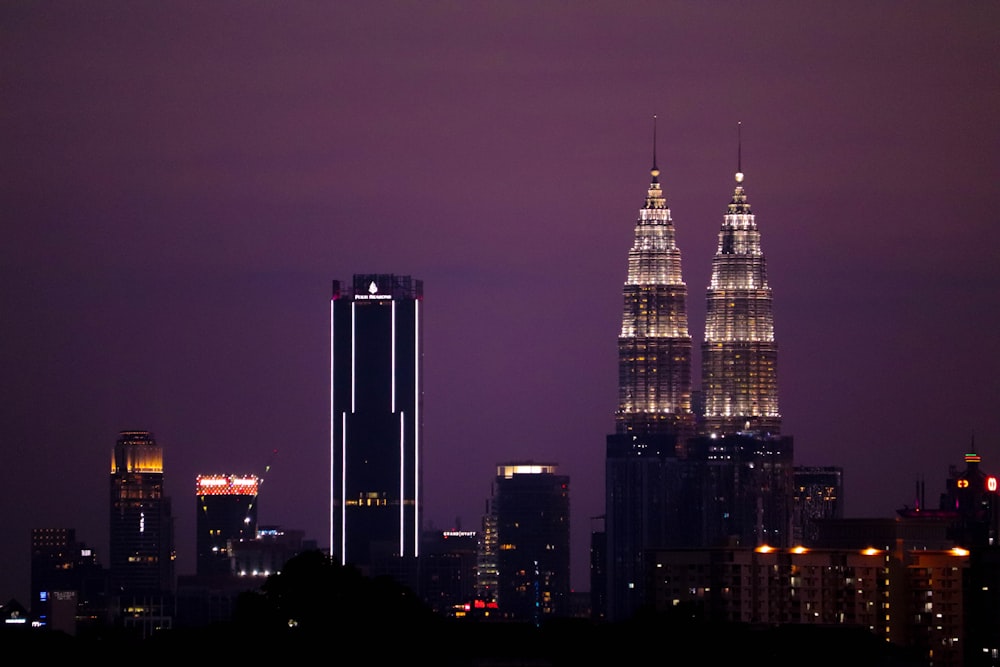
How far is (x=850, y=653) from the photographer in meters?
139

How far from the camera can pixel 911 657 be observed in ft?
504

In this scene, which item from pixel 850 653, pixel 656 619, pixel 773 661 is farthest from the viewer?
pixel 656 619

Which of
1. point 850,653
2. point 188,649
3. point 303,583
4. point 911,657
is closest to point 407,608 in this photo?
point 303,583

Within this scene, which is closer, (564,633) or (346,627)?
(346,627)

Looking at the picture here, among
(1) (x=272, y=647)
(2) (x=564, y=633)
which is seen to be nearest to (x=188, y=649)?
(1) (x=272, y=647)

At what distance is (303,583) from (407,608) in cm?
482

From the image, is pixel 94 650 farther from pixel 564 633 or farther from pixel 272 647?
pixel 564 633

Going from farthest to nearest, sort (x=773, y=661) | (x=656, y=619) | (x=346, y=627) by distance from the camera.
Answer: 1. (x=656, y=619)
2. (x=773, y=661)
3. (x=346, y=627)

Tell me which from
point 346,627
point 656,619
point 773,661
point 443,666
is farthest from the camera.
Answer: point 656,619

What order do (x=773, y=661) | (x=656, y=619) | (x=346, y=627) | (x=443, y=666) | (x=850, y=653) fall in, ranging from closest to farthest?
1. (x=443, y=666)
2. (x=346, y=627)
3. (x=773, y=661)
4. (x=850, y=653)
5. (x=656, y=619)

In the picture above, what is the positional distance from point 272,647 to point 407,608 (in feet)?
53.5

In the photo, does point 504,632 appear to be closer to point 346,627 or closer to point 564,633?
point 564,633

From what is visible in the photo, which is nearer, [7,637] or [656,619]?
[7,637]

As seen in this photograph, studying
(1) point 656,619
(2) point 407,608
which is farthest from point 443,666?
(1) point 656,619
